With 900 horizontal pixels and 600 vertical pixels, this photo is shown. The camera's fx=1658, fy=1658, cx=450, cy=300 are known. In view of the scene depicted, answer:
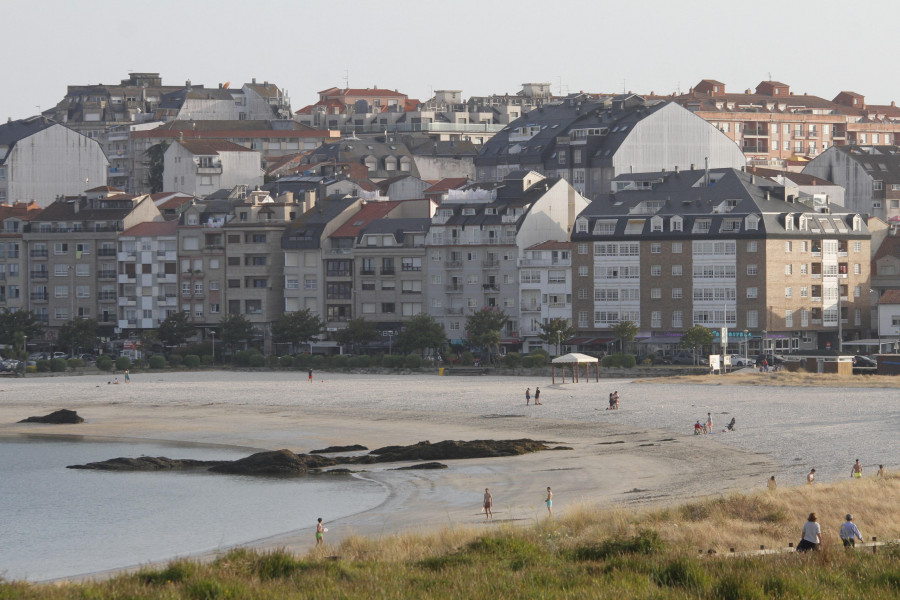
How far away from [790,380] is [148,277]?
6136 cm

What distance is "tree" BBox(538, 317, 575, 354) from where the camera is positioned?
354ft

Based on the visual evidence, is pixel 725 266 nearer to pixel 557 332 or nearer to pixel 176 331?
pixel 557 332

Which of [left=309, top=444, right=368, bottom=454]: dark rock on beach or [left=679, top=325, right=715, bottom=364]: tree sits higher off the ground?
[left=679, top=325, right=715, bottom=364]: tree

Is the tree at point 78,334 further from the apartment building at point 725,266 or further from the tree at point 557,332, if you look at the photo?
the apartment building at point 725,266

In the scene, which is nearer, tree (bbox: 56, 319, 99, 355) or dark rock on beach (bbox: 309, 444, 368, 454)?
dark rock on beach (bbox: 309, 444, 368, 454)

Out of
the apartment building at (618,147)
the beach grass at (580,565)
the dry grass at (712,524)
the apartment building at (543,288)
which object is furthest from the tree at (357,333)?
the beach grass at (580,565)

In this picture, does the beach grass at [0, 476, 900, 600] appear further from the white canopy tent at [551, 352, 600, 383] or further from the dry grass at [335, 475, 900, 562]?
the white canopy tent at [551, 352, 600, 383]

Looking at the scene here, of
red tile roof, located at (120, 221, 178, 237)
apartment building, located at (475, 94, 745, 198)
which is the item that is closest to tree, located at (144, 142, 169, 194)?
red tile roof, located at (120, 221, 178, 237)

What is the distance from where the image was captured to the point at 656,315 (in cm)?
10900

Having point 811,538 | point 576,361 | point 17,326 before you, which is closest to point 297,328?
point 17,326

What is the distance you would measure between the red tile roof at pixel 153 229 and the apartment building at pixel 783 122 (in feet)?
222

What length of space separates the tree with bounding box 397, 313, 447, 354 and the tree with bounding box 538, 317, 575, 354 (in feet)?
23.9

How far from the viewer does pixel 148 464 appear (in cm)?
6294

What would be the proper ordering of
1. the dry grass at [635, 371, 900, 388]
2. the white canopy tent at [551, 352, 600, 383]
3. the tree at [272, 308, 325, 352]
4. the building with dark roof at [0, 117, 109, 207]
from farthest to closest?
the building with dark roof at [0, 117, 109, 207] → the tree at [272, 308, 325, 352] → the white canopy tent at [551, 352, 600, 383] → the dry grass at [635, 371, 900, 388]
